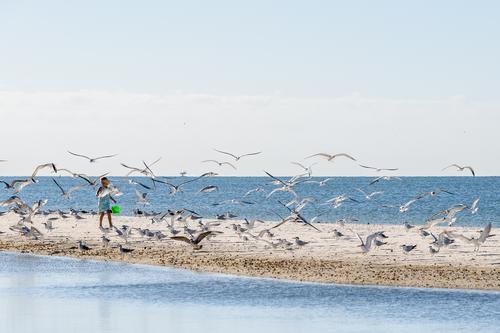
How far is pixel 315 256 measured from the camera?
26484 mm

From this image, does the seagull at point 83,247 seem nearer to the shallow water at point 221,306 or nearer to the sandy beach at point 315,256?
the sandy beach at point 315,256

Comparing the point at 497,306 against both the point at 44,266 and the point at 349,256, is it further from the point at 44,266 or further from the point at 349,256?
the point at 44,266

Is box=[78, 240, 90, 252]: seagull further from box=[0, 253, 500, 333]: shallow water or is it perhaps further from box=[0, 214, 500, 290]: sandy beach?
box=[0, 253, 500, 333]: shallow water

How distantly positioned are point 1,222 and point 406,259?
24403 millimetres

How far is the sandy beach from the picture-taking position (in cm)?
2211

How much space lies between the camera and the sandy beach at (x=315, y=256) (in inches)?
870

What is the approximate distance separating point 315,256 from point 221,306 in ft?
25.9

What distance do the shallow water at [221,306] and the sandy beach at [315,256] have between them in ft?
3.52

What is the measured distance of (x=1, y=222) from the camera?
44500 millimetres

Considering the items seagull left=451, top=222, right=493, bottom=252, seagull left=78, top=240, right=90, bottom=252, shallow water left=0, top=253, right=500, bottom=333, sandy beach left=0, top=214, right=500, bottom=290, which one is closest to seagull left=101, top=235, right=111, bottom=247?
sandy beach left=0, top=214, right=500, bottom=290

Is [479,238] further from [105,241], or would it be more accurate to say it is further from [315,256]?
[105,241]

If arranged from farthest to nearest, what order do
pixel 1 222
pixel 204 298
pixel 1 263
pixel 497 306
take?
pixel 1 222 → pixel 1 263 → pixel 204 298 → pixel 497 306

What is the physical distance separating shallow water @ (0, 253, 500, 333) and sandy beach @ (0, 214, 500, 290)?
3.52 ft

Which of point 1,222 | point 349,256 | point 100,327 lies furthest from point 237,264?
point 1,222
